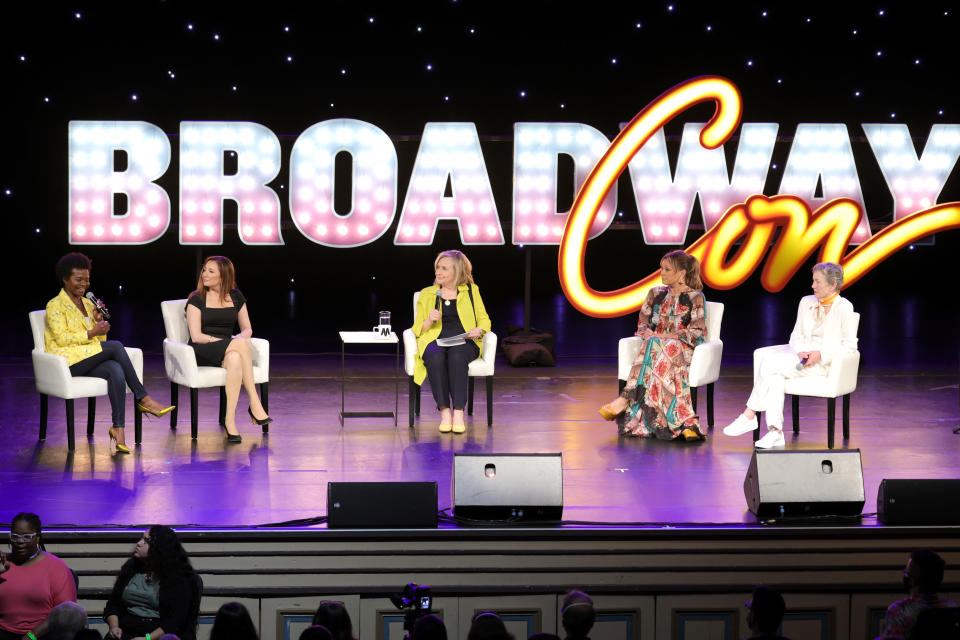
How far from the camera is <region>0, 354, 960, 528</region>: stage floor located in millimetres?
4586

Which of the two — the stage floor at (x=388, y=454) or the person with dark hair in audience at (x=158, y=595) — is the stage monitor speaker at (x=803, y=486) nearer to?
the stage floor at (x=388, y=454)

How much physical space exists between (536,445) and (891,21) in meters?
9.27

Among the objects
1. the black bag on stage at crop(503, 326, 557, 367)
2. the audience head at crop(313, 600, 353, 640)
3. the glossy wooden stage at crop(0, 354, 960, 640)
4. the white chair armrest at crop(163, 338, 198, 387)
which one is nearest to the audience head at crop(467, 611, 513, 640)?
the audience head at crop(313, 600, 353, 640)

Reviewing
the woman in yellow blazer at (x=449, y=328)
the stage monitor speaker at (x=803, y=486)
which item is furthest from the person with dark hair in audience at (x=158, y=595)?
the woman in yellow blazer at (x=449, y=328)

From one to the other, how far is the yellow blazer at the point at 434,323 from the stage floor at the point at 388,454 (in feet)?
1.27

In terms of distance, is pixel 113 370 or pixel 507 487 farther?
pixel 113 370

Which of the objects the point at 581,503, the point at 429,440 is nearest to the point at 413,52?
the point at 429,440

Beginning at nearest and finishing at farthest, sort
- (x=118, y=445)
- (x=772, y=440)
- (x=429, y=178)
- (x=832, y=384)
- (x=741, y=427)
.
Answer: (x=118, y=445), (x=772, y=440), (x=832, y=384), (x=741, y=427), (x=429, y=178)

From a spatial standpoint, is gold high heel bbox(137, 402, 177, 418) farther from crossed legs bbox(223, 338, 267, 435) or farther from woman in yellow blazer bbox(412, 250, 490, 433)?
woman in yellow blazer bbox(412, 250, 490, 433)

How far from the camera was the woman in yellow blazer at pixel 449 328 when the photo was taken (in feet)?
21.1

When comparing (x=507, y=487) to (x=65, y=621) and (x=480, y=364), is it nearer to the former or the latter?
(x=65, y=621)

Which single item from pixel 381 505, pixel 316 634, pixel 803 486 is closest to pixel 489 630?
pixel 316 634

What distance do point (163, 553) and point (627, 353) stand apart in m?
3.68

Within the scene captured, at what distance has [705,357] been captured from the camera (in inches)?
252
